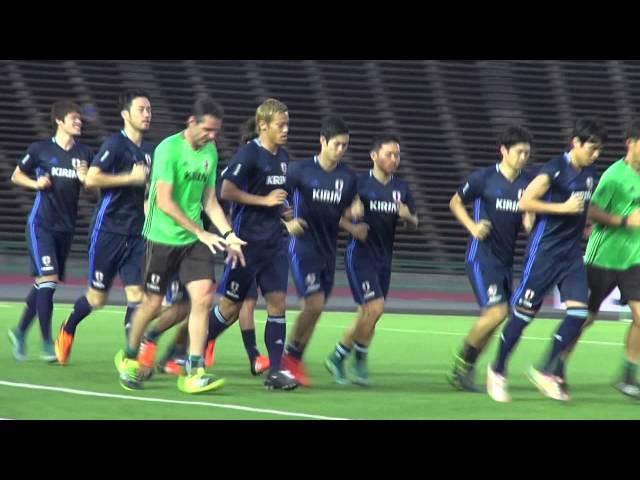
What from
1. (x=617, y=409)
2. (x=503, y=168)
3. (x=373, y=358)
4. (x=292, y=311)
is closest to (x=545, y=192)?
(x=503, y=168)

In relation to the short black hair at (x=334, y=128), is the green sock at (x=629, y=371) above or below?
below

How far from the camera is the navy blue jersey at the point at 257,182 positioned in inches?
428

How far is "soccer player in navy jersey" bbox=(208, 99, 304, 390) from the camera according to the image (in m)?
10.8

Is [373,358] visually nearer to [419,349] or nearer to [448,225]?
[419,349]

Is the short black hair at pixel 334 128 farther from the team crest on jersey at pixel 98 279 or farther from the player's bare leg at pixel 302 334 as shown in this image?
the team crest on jersey at pixel 98 279

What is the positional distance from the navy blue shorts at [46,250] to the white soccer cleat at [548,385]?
4449 mm

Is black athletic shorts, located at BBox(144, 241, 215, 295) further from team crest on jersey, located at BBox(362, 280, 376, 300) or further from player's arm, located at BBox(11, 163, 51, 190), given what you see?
player's arm, located at BBox(11, 163, 51, 190)

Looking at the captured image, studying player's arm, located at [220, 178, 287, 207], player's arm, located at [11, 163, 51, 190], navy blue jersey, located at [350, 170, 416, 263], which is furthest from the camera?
player's arm, located at [11, 163, 51, 190]

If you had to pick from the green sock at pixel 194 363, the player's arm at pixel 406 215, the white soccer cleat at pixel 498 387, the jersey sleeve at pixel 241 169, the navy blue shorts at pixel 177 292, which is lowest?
the white soccer cleat at pixel 498 387

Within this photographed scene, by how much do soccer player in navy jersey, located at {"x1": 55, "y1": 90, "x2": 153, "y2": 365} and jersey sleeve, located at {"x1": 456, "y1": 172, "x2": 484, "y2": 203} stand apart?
261 centimetres

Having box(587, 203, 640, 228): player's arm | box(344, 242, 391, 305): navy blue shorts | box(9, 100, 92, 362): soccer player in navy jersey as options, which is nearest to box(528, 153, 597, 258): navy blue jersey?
box(587, 203, 640, 228): player's arm

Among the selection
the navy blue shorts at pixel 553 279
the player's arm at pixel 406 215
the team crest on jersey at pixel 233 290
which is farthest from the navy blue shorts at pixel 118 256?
the navy blue shorts at pixel 553 279

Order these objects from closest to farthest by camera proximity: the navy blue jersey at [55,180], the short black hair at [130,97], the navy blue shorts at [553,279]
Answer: the navy blue shorts at [553,279], the short black hair at [130,97], the navy blue jersey at [55,180]

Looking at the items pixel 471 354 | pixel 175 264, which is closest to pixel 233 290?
pixel 175 264
